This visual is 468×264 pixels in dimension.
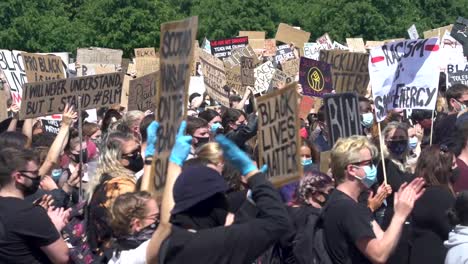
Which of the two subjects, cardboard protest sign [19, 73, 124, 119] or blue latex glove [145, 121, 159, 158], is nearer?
blue latex glove [145, 121, 159, 158]

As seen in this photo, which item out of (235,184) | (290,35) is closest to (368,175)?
(235,184)

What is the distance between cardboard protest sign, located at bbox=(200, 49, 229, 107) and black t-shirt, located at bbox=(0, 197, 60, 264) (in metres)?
11.6

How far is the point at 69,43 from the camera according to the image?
59125mm

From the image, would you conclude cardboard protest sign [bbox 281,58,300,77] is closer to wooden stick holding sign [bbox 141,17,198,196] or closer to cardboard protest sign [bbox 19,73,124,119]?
cardboard protest sign [bbox 19,73,124,119]

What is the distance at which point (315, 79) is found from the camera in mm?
16547

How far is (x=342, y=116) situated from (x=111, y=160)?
2.38 meters

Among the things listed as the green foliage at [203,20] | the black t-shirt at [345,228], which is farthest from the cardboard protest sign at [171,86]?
the green foliage at [203,20]

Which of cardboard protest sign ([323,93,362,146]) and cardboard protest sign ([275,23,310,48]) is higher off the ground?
cardboard protest sign ([323,93,362,146])

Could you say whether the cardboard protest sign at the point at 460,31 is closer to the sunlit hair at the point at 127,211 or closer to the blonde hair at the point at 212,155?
the blonde hair at the point at 212,155

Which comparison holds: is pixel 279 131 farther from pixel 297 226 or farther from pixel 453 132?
pixel 453 132

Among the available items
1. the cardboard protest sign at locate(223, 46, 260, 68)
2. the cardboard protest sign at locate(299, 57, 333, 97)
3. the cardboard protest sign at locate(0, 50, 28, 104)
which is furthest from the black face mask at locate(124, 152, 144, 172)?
the cardboard protest sign at locate(223, 46, 260, 68)

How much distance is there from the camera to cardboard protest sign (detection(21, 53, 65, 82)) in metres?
14.5

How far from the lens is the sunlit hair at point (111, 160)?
820cm

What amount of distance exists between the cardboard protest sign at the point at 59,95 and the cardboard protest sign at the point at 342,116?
112 inches
